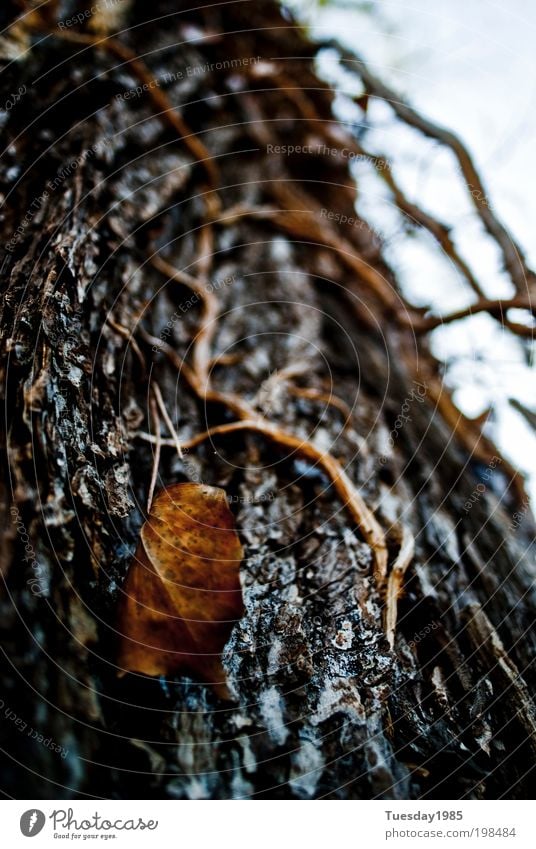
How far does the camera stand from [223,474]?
59 cm

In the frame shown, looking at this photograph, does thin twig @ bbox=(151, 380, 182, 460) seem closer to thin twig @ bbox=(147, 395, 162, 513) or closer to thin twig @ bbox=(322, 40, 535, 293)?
thin twig @ bbox=(147, 395, 162, 513)

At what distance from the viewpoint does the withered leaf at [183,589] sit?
0.40 meters

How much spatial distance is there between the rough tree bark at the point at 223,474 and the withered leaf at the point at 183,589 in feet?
0.05

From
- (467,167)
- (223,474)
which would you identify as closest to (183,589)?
(223,474)

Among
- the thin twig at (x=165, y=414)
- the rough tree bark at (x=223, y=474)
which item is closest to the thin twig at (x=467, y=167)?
the rough tree bark at (x=223, y=474)

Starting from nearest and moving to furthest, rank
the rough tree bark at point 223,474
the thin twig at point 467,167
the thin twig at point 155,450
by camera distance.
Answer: the rough tree bark at point 223,474, the thin twig at point 155,450, the thin twig at point 467,167

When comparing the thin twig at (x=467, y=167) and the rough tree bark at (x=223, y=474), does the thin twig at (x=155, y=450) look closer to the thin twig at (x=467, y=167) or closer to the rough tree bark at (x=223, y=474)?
the rough tree bark at (x=223, y=474)

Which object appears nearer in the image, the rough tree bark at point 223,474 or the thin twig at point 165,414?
the rough tree bark at point 223,474

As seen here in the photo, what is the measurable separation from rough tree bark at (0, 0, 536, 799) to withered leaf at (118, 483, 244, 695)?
1 centimetres

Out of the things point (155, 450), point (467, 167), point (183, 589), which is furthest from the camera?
point (467, 167)

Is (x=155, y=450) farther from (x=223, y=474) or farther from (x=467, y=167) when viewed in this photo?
(x=467, y=167)

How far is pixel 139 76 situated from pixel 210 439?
690mm

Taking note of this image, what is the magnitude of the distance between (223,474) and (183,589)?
0.19m
